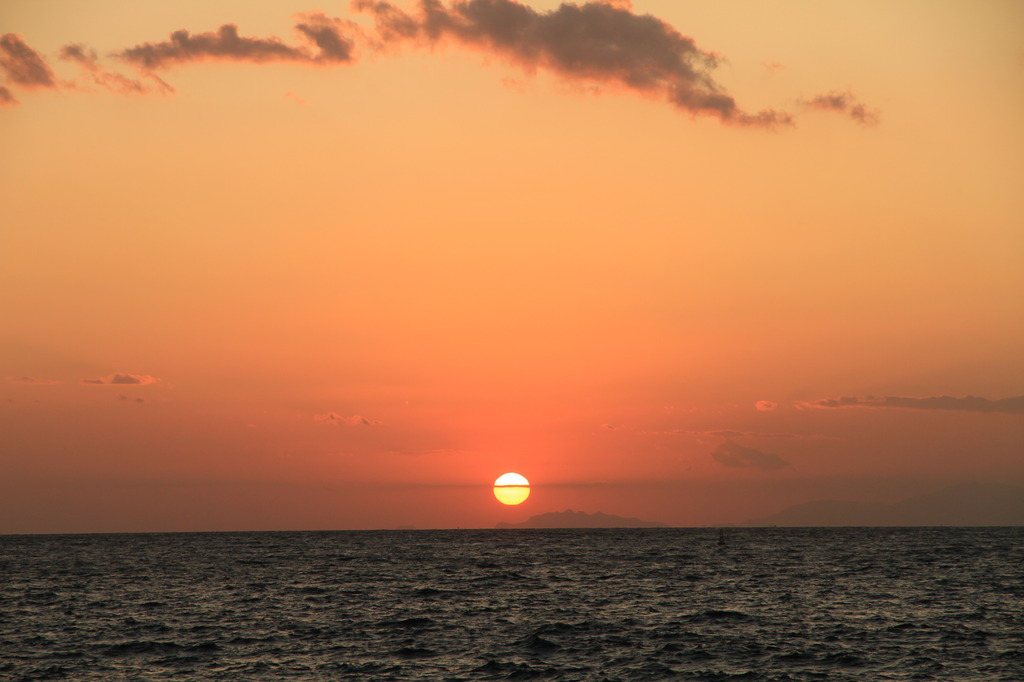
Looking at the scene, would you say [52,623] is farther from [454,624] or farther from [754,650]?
[754,650]

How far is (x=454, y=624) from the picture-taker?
6456 centimetres

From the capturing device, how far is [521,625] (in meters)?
64.1

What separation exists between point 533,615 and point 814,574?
1991 inches

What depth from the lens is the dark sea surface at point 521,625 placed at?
161 feet

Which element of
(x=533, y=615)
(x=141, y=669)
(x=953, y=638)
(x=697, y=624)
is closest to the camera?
(x=141, y=669)

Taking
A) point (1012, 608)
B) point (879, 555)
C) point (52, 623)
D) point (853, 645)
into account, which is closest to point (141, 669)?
point (52, 623)

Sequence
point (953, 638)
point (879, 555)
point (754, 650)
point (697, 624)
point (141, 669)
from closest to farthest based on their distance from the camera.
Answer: point (141, 669) < point (754, 650) < point (953, 638) < point (697, 624) < point (879, 555)

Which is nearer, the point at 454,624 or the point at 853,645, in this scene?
the point at 853,645

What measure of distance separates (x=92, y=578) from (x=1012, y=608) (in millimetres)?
93909

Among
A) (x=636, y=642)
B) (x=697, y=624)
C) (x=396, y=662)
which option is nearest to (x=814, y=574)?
(x=697, y=624)

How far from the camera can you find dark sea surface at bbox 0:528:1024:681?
49062mm

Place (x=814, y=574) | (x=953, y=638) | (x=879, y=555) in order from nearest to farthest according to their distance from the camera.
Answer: (x=953, y=638) < (x=814, y=574) < (x=879, y=555)

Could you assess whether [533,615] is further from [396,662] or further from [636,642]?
[396,662]

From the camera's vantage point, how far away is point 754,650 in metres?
53.9
